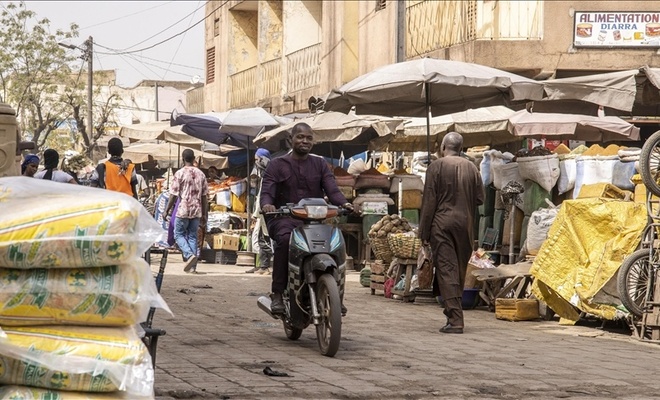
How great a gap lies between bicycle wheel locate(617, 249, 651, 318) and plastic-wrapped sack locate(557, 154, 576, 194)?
2513 mm

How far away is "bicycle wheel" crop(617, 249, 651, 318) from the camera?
10688 mm

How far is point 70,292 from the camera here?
4.36 m

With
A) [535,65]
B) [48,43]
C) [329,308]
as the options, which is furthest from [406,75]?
[48,43]

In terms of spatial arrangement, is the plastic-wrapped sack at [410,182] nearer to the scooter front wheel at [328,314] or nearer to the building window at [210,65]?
the scooter front wheel at [328,314]

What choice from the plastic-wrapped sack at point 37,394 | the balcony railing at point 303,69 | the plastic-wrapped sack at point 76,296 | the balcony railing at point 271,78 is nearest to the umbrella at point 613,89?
the plastic-wrapped sack at point 76,296

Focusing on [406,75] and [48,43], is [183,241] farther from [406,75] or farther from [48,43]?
[48,43]

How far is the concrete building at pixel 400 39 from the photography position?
76.2 feet

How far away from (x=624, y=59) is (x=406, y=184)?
22.5 ft

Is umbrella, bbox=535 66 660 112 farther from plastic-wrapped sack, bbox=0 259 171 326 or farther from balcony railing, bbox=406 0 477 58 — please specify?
balcony railing, bbox=406 0 477 58

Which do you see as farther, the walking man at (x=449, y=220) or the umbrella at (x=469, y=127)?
the umbrella at (x=469, y=127)

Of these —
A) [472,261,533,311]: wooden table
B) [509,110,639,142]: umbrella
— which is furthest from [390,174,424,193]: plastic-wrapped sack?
[472,261,533,311]: wooden table

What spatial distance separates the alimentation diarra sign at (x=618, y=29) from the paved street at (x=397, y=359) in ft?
38.1

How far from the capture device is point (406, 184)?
1861 cm

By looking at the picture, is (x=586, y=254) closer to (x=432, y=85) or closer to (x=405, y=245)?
(x=405, y=245)
